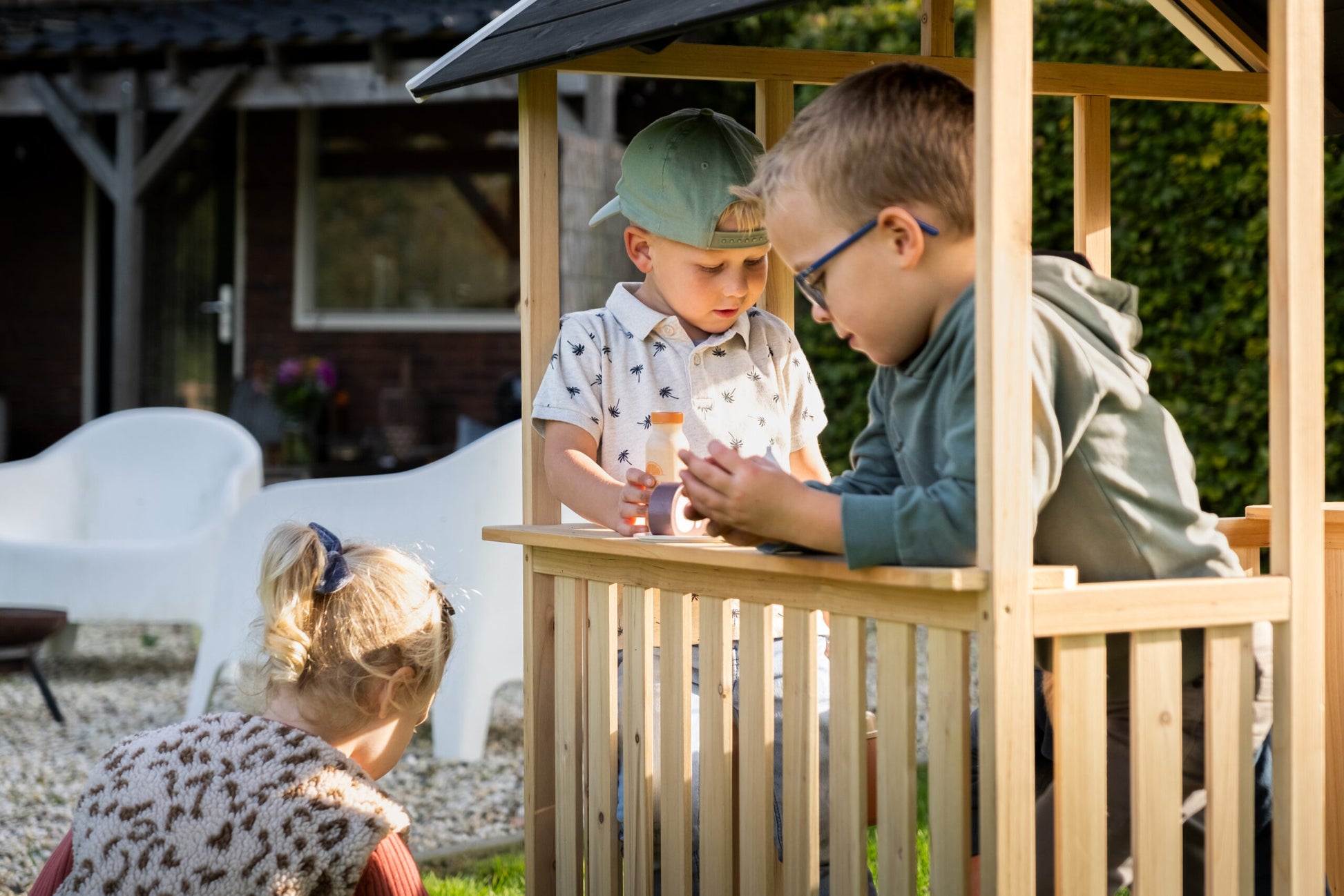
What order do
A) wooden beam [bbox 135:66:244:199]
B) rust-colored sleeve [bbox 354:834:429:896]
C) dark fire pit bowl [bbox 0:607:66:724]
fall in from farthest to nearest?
wooden beam [bbox 135:66:244:199]
dark fire pit bowl [bbox 0:607:66:724]
rust-colored sleeve [bbox 354:834:429:896]

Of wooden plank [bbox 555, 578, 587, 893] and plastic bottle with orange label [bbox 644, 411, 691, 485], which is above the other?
plastic bottle with orange label [bbox 644, 411, 691, 485]

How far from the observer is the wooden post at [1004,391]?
1.44m

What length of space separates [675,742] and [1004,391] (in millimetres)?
768

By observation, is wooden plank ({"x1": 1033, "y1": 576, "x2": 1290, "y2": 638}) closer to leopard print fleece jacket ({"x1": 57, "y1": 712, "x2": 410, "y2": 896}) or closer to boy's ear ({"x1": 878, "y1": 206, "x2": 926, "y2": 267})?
boy's ear ({"x1": 878, "y1": 206, "x2": 926, "y2": 267})

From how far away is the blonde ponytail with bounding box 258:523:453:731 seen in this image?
1870 mm

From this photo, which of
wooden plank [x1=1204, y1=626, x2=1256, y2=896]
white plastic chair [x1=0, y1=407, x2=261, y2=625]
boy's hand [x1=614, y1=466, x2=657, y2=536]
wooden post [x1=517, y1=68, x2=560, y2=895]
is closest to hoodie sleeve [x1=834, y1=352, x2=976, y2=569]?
wooden plank [x1=1204, y1=626, x2=1256, y2=896]

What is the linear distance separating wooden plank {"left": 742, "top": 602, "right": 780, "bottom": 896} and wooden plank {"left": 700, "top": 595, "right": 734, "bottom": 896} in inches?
1.2

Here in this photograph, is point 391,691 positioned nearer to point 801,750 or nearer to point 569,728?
point 569,728

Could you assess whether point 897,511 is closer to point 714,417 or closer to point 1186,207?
point 714,417

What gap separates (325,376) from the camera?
980 centimetres

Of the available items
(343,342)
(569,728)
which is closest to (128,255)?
(343,342)

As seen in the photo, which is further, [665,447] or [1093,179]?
[1093,179]

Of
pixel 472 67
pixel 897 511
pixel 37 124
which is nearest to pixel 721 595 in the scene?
pixel 897 511

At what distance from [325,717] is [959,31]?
20.1 ft
